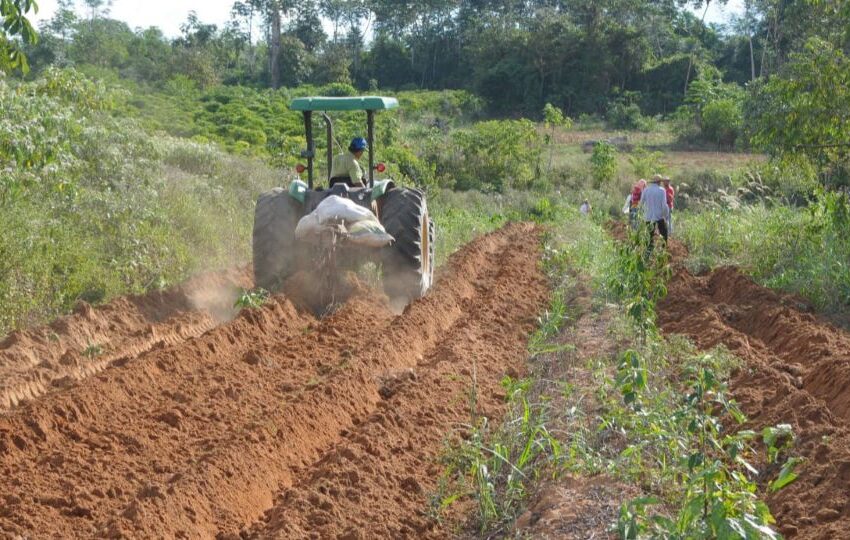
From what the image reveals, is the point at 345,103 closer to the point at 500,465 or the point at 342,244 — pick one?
the point at 342,244

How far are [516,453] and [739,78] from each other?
52.0 metres

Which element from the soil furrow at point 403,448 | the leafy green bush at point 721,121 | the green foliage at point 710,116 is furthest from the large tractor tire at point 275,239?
the leafy green bush at point 721,121

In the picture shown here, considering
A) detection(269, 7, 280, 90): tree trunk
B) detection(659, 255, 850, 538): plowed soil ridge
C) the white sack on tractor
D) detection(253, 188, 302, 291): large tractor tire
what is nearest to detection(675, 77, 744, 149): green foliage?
detection(269, 7, 280, 90): tree trunk

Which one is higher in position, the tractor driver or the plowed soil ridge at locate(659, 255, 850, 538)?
the tractor driver

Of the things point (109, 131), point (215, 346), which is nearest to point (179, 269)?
point (109, 131)

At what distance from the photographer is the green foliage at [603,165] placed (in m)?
31.8

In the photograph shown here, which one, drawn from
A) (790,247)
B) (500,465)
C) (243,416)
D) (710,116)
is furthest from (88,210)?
(710,116)

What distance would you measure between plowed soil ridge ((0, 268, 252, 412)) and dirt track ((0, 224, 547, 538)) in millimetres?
22

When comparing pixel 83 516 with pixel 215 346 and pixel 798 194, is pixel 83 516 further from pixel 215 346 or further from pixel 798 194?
pixel 798 194

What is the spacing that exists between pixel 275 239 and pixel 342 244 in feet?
2.50

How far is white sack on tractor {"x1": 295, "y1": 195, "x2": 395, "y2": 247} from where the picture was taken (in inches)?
356

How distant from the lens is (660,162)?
33.4 m

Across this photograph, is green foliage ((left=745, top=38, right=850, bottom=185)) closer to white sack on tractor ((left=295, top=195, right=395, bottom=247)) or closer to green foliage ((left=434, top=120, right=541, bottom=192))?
white sack on tractor ((left=295, top=195, right=395, bottom=247))

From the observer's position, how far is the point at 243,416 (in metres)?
6.46
